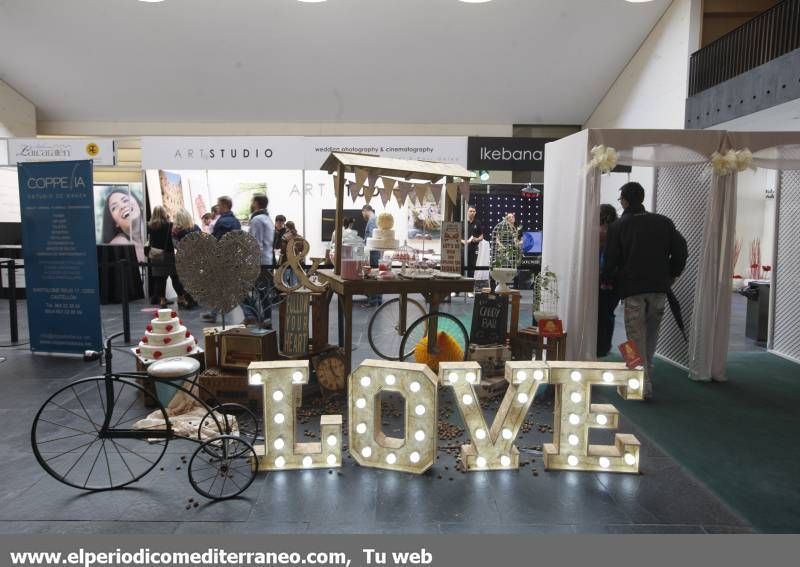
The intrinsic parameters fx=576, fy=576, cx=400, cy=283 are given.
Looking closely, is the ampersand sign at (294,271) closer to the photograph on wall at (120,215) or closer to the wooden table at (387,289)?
the wooden table at (387,289)

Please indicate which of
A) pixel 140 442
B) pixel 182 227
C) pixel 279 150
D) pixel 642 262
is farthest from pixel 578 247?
pixel 182 227

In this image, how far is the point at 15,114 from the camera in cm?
1299

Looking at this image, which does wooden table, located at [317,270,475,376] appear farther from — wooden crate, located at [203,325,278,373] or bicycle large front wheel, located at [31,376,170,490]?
bicycle large front wheel, located at [31,376,170,490]

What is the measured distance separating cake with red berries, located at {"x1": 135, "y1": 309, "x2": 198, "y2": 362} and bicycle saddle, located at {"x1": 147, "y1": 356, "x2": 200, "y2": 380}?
86cm

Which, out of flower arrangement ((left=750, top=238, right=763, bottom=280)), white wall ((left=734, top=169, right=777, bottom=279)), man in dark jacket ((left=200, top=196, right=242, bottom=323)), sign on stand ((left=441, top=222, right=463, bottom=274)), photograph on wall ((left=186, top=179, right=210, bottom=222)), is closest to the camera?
sign on stand ((left=441, top=222, right=463, bottom=274))

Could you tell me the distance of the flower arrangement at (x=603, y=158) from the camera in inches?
182

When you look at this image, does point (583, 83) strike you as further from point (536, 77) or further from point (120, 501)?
point (120, 501)

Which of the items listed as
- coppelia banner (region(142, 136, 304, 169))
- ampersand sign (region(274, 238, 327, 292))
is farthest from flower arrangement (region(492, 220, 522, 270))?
coppelia banner (region(142, 136, 304, 169))

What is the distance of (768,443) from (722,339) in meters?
1.53

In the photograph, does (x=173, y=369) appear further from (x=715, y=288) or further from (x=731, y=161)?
(x=731, y=161)

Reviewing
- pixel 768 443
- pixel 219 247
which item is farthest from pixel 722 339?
pixel 219 247

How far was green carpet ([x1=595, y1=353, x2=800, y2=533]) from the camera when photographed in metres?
2.96

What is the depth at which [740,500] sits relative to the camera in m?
2.92

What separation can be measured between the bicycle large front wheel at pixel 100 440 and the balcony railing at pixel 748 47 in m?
9.41
